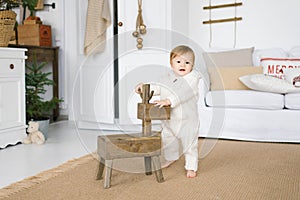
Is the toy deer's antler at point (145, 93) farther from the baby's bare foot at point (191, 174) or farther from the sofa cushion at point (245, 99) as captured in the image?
the sofa cushion at point (245, 99)

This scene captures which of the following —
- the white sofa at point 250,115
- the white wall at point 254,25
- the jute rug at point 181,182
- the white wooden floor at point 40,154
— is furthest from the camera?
the white wall at point 254,25

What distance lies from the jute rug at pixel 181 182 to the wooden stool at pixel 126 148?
0.36 ft

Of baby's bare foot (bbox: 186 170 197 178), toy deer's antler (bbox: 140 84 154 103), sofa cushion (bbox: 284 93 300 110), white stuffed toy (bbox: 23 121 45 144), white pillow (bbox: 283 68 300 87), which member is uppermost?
white pillow (bbox: 283 68 300 87)

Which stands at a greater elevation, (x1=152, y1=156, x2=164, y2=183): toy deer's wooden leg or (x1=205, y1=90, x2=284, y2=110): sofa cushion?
(x1=205, y1=90, x2=284, y2=110): sofa cushion

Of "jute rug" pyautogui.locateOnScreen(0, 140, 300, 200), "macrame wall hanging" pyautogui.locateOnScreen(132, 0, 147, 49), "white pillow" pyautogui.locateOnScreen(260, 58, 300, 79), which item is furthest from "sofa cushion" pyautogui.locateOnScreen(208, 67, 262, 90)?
"jute rug" pyautogui.locateOnScreen(0, 140, 300, 200)

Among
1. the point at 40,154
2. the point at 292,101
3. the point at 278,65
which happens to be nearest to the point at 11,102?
the point at 40,154

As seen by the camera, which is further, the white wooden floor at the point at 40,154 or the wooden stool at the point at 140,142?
the white wooden floor at the point at 40,154

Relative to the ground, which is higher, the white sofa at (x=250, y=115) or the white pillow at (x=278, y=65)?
the white pillow at (x=278, y=65)

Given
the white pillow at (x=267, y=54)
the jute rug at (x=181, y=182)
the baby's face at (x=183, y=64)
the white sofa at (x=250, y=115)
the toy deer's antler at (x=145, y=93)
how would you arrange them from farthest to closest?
the white pillow at (x=267, y=54)
the white sofa at (x=250, y=115)
the baby's face at (x=183, y=64)
the toy deer's antler at (x=145, y=93)
the jute rug at (x=181, y=182)

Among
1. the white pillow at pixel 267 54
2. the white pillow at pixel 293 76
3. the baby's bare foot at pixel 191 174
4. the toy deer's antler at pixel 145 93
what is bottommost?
the baby's bare foot at pixel 191 174

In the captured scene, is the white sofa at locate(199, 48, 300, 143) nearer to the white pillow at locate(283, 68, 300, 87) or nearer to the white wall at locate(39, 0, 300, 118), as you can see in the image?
the white pillow at locate(283, 68, 300, 87)

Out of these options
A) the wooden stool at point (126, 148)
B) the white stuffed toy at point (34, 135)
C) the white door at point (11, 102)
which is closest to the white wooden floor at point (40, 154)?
the white stuffed toy at point (34, 135)

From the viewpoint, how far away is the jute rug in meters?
1.79

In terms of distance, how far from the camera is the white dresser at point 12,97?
2.97 m
